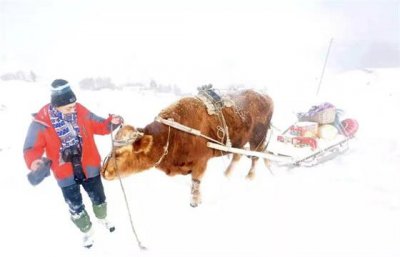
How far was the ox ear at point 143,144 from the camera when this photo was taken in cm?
427

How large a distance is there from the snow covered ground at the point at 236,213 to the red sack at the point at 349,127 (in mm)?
459

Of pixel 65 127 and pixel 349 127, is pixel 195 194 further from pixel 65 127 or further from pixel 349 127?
pixel 349 127

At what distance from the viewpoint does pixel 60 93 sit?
3797 mm

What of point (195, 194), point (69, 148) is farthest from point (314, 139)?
point (69, 148)

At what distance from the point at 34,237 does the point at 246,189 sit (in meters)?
3.31

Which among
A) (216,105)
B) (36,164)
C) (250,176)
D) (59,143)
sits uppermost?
(216,105)

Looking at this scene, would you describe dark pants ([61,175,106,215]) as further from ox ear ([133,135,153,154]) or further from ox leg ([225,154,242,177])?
ox leg ([225,154,242,177])

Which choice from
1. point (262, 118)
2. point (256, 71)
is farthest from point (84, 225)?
point (256, 71)

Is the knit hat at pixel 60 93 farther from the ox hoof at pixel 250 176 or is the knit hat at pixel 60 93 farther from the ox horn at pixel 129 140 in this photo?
the ox hoof at pixel 250 176

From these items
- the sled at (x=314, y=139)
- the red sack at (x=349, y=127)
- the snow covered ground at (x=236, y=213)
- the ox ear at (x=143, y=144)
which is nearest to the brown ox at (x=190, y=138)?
the ox ear at (x=143, y=144)

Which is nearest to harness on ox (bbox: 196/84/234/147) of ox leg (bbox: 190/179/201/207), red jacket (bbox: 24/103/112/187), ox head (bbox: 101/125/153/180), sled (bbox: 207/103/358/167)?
ox leg (bbox: 190/179/201/207)

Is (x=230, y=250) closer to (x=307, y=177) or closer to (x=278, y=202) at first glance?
(x=278, y=202)

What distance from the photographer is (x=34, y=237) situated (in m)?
4.61

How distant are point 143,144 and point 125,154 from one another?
290 mm
